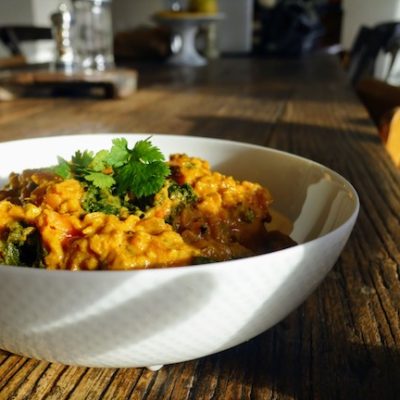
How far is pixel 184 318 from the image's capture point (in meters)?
0.41

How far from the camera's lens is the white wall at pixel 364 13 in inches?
242

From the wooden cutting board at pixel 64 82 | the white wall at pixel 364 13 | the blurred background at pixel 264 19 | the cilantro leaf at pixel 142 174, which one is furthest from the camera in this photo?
the white wall at pixel 364 13

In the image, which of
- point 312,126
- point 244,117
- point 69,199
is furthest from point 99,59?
point 69,199

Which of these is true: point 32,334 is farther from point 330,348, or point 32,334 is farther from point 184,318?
point 330,348

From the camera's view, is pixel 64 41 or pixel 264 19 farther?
pixel 264 19

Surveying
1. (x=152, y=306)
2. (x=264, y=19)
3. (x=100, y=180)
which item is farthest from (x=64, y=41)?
(x=264, y=19)

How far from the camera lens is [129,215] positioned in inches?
22.0

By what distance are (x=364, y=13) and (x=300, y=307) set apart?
21.3ft

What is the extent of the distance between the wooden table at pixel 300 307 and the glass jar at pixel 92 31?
90 centimetres

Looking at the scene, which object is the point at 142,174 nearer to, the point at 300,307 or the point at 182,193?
the point at 182,193

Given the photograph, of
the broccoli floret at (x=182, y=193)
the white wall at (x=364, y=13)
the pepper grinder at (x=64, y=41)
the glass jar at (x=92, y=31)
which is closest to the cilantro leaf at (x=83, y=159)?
the broccoli floret at (x=182, y=193)

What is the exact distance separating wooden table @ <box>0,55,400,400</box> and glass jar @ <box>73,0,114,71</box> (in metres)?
0.90

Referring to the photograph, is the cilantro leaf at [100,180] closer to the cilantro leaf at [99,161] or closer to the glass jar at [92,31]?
the cilantro leaf at [99,161]

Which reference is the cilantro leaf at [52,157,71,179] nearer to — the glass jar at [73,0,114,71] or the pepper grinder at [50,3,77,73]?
the pepper grinder at [50,3,77,73]
